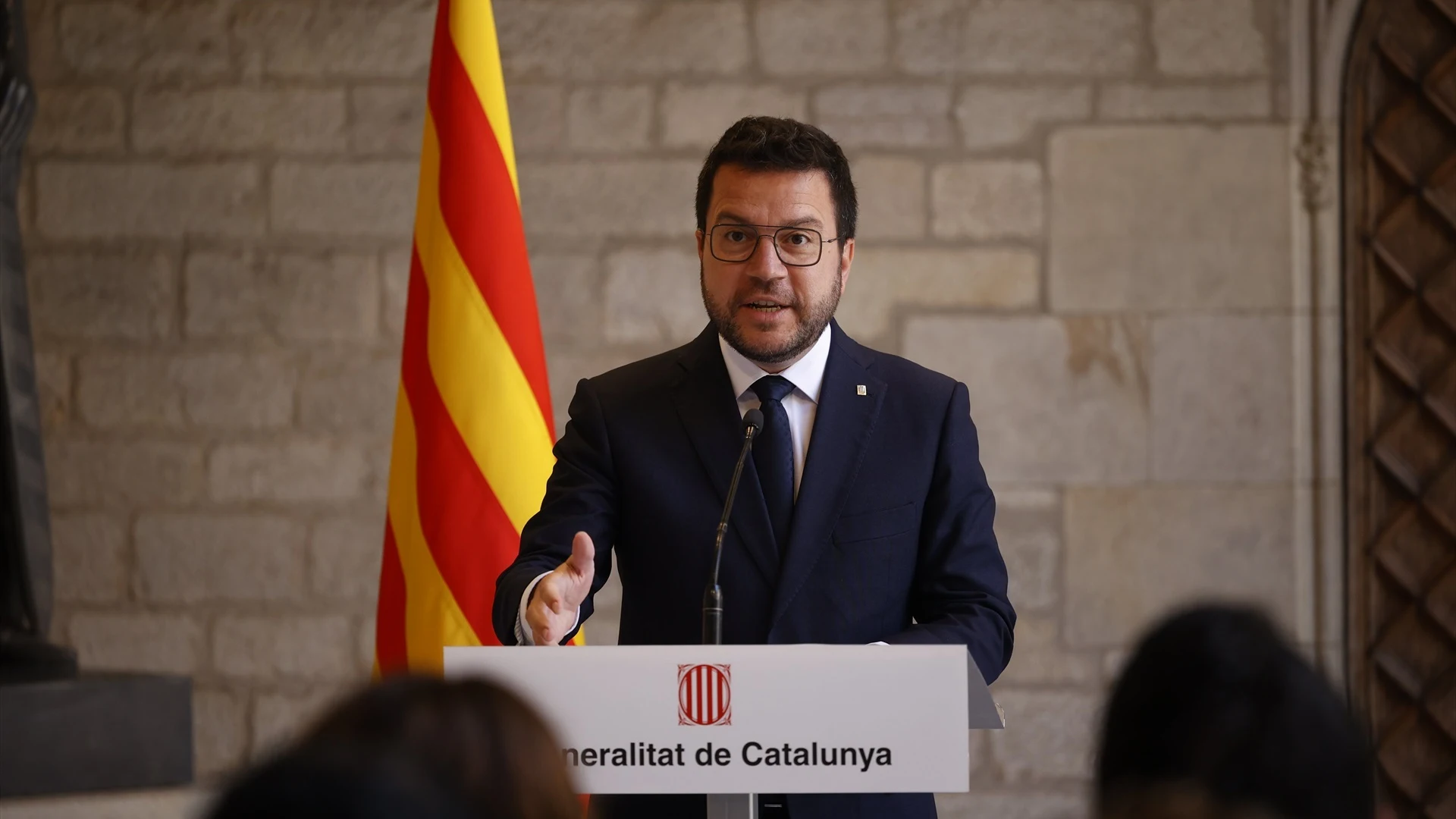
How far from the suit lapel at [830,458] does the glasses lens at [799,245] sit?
16cm

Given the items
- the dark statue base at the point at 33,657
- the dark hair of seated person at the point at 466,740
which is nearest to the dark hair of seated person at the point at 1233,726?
the dark hair of seated person at the point at 466,740

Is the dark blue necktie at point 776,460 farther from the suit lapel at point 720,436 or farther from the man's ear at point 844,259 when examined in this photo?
the man's ear at point 844,259

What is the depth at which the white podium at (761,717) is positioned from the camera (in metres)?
1.61

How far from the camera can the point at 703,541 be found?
218 cm

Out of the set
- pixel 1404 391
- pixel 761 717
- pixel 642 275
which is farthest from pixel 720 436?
pixel 1404 391

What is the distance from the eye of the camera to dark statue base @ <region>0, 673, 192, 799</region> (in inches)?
80.7

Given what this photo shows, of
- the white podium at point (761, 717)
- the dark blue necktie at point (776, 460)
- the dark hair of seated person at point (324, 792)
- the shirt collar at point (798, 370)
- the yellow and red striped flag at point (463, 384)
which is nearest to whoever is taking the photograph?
the dark hair of seated person at point (324, 792)

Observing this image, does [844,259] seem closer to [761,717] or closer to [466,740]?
[761,717]

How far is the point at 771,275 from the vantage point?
2197 millimetres

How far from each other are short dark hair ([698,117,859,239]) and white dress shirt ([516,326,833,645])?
19cm

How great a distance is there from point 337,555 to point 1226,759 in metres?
3.35

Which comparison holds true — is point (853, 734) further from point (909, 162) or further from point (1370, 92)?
point (1370, 92)

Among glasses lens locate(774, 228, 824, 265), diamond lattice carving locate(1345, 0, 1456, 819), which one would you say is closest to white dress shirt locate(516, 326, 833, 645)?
glasses lens locate(774, 228, 824, 265)

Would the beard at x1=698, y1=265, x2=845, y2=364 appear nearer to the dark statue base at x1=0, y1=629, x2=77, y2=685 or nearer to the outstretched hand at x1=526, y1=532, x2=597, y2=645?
the outstretched hand at x1=526, y1=532, x2=597, y2=645
